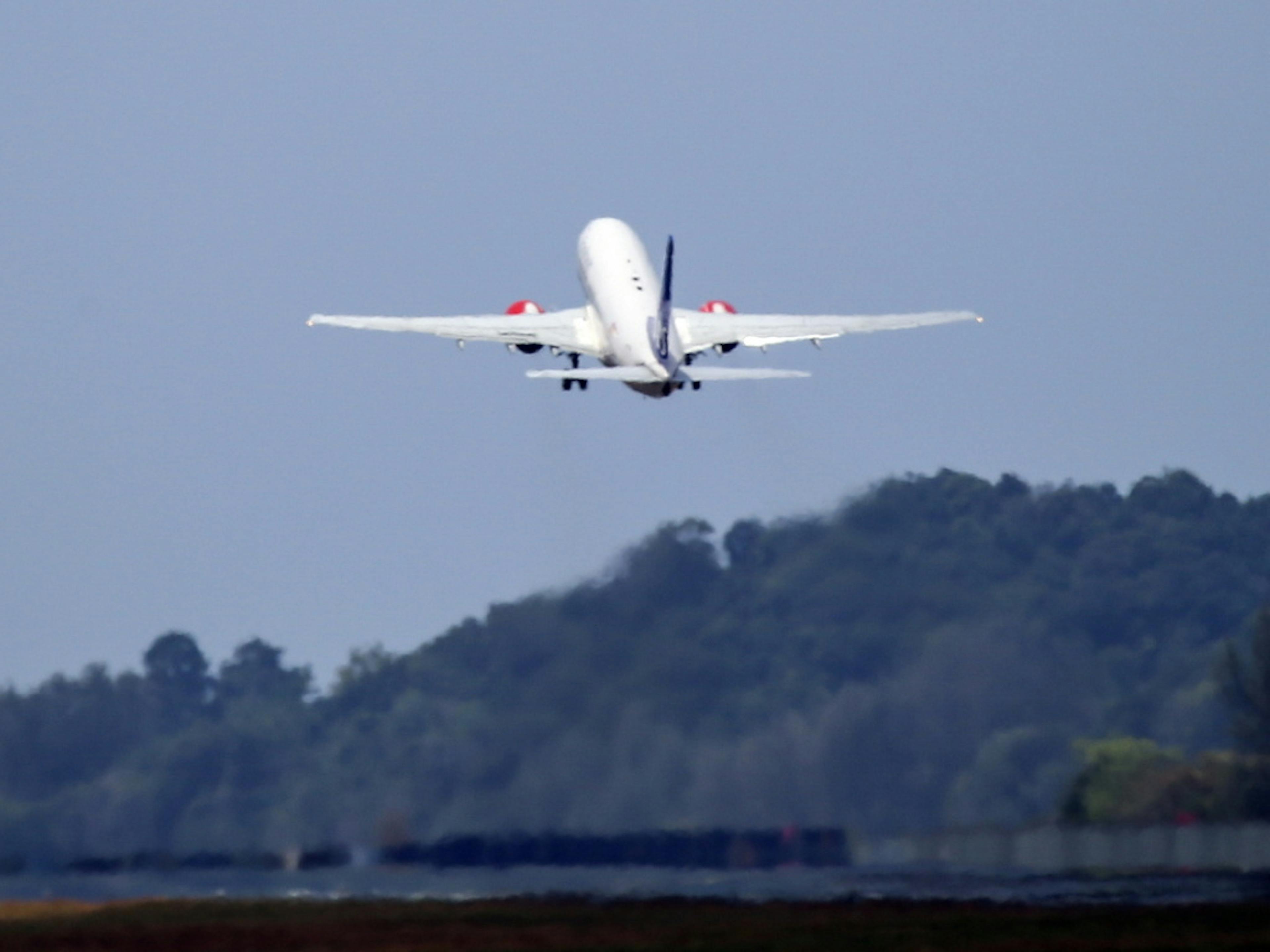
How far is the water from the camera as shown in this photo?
64.6 metres

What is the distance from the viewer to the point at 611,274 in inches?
3583

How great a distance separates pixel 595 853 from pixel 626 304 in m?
21.5

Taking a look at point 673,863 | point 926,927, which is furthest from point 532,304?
point 926,927

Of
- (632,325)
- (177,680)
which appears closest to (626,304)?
(632,325)

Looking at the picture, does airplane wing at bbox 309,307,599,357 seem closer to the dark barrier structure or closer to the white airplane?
the white airplane

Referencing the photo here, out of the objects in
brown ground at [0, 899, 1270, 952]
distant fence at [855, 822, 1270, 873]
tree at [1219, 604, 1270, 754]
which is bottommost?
brown ground at [0, 899, 1270, 952]

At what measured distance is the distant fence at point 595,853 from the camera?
71.4 meters

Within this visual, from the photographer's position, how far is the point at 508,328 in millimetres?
89688

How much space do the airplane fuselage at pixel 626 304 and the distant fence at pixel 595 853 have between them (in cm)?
1504

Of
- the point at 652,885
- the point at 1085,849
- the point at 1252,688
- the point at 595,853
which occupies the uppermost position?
the point at 1252,688

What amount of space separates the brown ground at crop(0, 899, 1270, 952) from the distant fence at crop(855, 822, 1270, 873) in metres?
5.30

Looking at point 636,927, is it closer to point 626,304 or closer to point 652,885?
point 652,885

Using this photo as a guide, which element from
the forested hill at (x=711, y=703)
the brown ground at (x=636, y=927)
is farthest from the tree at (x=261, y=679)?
the brown ground at (x=636, y=927)

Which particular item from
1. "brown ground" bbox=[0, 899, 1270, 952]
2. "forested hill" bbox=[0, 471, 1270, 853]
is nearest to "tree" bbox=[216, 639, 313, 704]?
"forested hill" bbox=[0, 471, 1270, 853]
